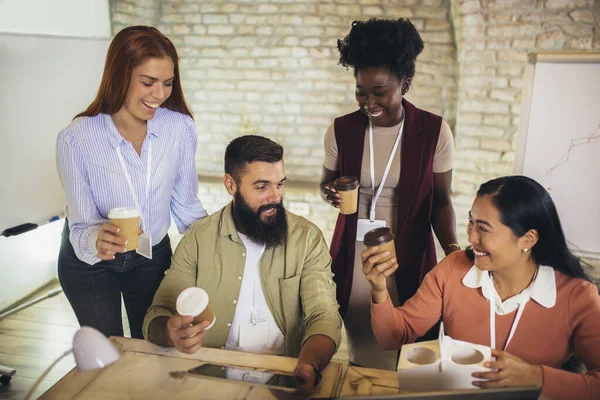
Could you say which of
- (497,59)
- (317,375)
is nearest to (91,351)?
(317,375)

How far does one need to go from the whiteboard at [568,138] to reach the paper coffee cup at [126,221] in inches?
128

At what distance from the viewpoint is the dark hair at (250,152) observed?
2152 mm

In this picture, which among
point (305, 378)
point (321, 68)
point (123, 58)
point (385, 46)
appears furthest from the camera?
point (321, 68)

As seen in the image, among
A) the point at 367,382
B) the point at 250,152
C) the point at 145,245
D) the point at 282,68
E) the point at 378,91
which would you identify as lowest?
the point at 367,382

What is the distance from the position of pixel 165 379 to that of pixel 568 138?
3.57 m

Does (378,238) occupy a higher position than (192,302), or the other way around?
(378,238)

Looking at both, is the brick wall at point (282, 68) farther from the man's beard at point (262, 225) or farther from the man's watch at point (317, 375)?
the man's watch at point (317, 375)

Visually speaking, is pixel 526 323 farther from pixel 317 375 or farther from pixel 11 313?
pixel 11 313

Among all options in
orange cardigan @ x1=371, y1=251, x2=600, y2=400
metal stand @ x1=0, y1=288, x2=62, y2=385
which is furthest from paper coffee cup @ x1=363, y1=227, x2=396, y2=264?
metal stand @ x1=0, y1=288, x2=62, y2=385

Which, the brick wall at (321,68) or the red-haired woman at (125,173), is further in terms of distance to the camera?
the brick wall at (321,68)

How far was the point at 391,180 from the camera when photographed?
7.86ft

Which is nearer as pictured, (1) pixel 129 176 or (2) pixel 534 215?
(2) pixel 534 215

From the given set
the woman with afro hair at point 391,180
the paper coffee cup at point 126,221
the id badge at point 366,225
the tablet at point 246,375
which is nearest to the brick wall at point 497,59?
the woman with afro hair at point 391,180

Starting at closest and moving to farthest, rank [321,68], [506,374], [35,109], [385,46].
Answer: [506,374] < [385,46] < [35,109] < [321,68]
